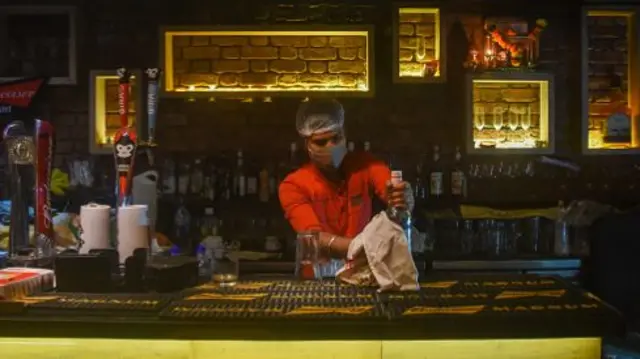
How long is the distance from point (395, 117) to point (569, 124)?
1.18 meters

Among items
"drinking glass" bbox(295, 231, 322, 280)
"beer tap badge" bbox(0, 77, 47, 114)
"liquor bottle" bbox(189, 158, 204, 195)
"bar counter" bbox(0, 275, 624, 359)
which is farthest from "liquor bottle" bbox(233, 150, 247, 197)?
"bar counter" bbox(0, 275, 624, 359)

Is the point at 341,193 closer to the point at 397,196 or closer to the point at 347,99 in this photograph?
the point at 347,99

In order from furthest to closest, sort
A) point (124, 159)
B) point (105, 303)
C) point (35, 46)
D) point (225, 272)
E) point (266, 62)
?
point (35, 46) → point (266, 62) → point (124, 159) → point (225, 272) → point (105, 303)

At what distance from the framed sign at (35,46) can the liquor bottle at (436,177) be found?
2406 millimetres

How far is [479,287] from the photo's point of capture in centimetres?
225

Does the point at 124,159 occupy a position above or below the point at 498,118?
below

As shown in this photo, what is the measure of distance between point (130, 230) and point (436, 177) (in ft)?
9.61

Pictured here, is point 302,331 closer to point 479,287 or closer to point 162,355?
point 162,355

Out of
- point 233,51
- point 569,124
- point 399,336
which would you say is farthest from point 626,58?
point 399,336

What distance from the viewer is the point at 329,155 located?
3730mm

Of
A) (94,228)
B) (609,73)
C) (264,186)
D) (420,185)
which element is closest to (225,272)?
(94,228)

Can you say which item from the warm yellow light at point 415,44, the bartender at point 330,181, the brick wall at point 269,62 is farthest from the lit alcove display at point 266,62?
the bartender at point 330,181

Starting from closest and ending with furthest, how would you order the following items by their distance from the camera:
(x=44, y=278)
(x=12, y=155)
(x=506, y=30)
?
(x=44, y=278) → (x=12, y=155) → (x=506, y=30)

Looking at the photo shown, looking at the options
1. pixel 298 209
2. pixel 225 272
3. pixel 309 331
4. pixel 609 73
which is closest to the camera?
pixel 309 331
